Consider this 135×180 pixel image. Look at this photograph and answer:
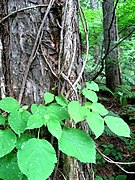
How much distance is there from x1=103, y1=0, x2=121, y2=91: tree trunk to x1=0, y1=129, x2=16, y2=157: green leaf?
415 cm

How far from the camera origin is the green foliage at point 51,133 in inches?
31.9

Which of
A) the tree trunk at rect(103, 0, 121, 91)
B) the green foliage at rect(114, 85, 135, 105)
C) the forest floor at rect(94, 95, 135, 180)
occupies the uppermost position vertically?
the tree trunk at rect(103, 0, 121, 91)

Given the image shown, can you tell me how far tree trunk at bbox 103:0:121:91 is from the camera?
194 inches

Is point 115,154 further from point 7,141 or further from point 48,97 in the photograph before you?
point 7,141

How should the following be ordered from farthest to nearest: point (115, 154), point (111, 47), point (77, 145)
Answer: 1. point (111, 47)
2. point (115, 154)
3. point (77, 145)

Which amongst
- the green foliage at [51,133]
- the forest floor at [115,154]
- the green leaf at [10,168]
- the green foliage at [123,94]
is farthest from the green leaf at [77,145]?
the green foliage at [123,94]

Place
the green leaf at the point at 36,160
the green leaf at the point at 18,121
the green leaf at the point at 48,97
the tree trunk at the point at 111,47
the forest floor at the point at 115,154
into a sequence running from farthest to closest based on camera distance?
the tree trunk at the point at 111,47, the forest floor at the point at 115,154, the green leaf at the point at 48,97, the green leaf at the point at 18,121, the green leaf at the point at 36,160

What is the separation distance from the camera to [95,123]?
896 millimetres

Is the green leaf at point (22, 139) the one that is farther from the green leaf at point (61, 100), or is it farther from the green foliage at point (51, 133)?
the green leaf at point (61, 100)

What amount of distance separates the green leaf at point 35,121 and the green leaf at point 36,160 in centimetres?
6

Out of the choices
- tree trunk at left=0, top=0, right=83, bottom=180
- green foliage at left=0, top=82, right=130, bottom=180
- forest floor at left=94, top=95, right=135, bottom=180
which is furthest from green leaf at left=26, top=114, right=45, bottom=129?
forest floor at left=94, top=95, right=135, bottom=180

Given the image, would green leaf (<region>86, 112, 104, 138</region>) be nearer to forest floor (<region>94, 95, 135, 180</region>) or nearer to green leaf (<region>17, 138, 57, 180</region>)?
green leaf (<region>17, 138, 57, 180</region>)

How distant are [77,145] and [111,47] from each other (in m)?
4.56

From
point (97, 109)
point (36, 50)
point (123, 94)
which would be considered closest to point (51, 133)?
point (97, 109)
